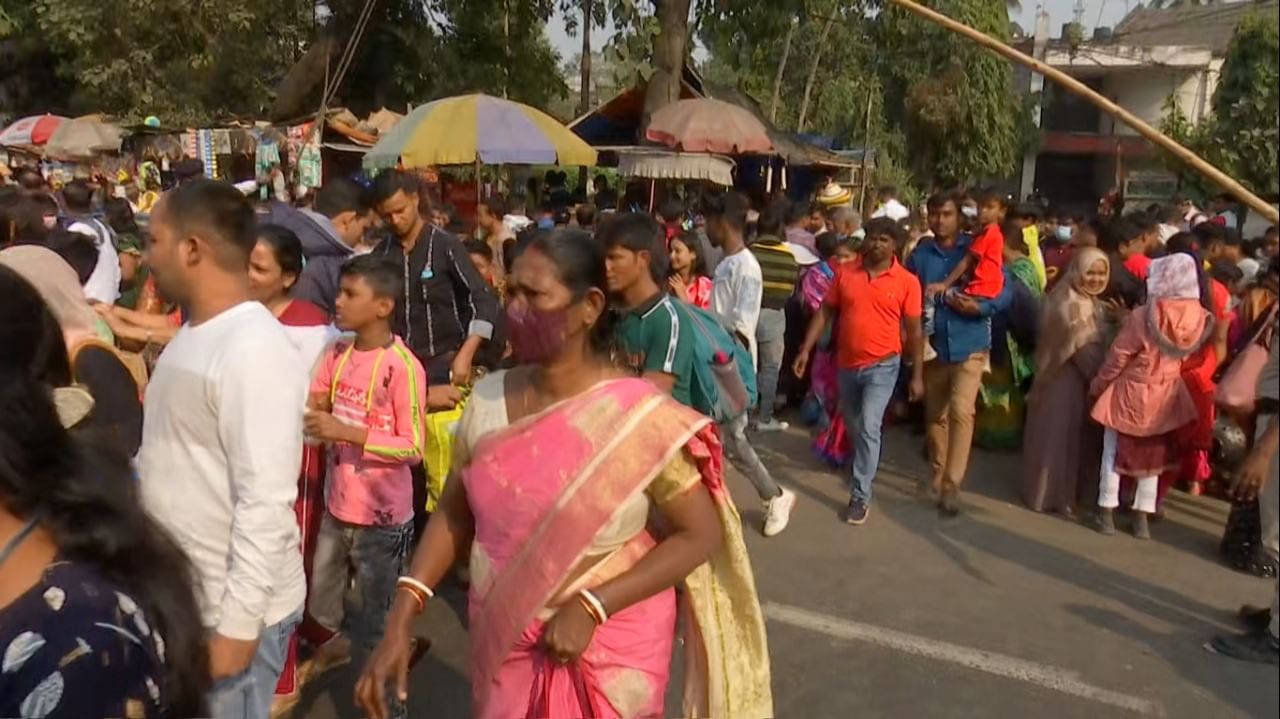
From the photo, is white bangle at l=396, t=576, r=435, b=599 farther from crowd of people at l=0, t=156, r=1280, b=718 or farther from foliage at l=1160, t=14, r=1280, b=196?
foliage at l=1160, t=14, r=1280, b=196

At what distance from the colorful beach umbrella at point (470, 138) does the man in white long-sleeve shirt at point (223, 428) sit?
6275 millimetres

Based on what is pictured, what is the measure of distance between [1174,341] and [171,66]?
1881 centimetres

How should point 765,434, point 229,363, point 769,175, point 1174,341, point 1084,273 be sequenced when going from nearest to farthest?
1. point 229,363
2. point 1174,341
3. point 1084,273
4. point 765,434
5. point 769,175

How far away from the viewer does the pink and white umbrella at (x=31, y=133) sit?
1838 centimetres

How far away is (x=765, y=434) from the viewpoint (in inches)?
307

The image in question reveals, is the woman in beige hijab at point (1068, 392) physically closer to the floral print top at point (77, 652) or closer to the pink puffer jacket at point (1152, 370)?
the pink puffer jacket at point (1152, 370)

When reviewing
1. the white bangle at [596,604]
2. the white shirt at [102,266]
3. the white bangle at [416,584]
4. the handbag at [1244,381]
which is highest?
the handbag at [1244,381]

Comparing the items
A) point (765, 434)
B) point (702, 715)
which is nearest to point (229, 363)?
point (702, 715)

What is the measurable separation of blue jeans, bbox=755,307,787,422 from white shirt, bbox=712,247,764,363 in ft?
3.64

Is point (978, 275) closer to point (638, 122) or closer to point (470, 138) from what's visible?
point (470, 138)

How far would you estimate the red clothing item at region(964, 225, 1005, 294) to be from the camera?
5.84 metres

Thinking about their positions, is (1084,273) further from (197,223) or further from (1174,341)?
(197,223)

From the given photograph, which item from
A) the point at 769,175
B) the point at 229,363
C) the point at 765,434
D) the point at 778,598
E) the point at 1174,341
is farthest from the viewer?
the point at 769,175

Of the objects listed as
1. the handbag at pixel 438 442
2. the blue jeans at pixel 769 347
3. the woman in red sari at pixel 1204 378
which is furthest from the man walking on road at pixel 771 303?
the handbag at pixel 438 442
